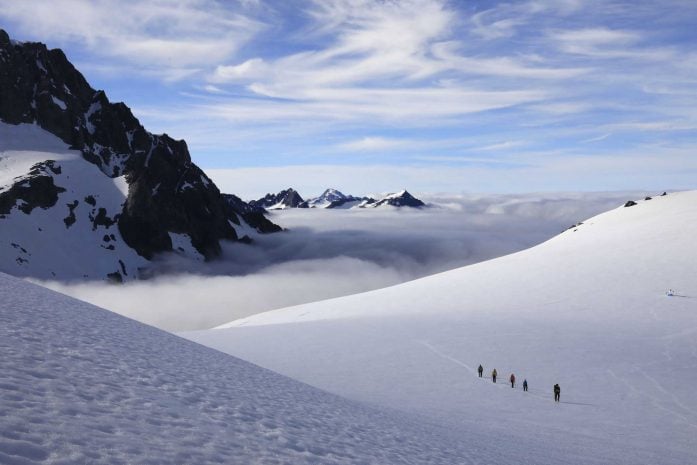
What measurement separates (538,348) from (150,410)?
1271 inches

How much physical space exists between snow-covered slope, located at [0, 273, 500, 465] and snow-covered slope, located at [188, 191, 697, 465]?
6.11 meters

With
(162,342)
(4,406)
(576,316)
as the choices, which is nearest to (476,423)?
(162,342)

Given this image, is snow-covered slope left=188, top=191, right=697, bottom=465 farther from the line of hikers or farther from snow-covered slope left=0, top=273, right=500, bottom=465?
snow-covered slope left=0, top=273, right=500, bottom=465

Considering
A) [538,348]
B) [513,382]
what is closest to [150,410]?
[513,382]

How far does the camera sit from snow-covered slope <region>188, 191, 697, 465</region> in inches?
900

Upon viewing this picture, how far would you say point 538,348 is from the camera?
118ft

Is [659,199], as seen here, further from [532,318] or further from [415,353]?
[415,353]

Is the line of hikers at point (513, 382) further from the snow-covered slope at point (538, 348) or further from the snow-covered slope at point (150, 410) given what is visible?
the snow-covered slope at point (150, 410)

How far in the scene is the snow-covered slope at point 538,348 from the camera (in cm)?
2286

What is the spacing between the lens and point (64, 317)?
51.4 ft

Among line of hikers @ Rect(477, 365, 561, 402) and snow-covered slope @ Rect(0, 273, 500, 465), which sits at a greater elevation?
snow-covered slope @ Rect(0, 273, 500, 465)

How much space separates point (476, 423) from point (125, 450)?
1793cm

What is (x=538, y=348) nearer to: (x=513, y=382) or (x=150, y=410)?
(x=513, y=382)

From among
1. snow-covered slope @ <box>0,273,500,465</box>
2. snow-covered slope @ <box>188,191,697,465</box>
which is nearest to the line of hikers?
snow-covered slope @ <box>188,191,697,465</box>
